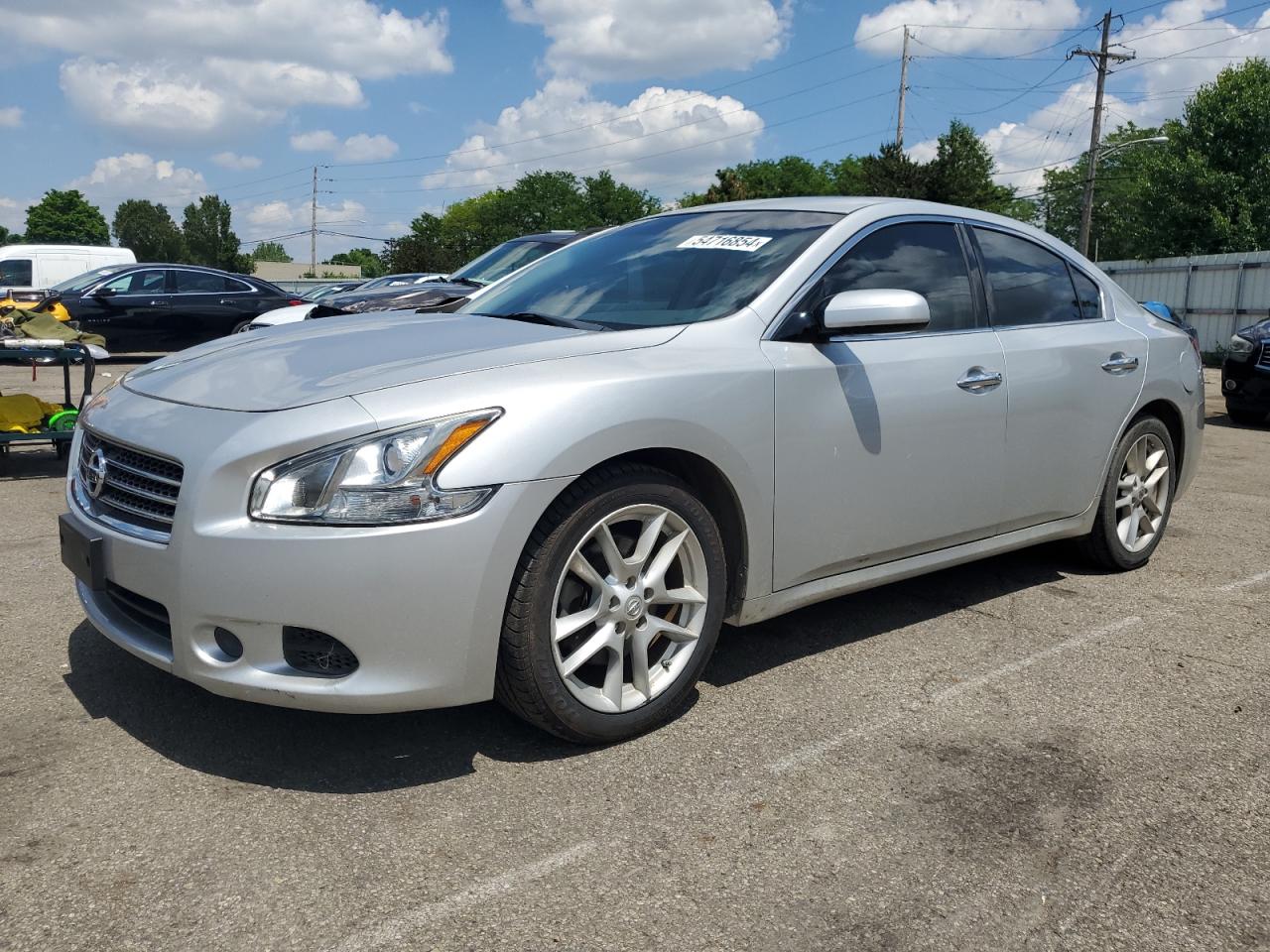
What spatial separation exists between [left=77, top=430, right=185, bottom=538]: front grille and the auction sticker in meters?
1.96

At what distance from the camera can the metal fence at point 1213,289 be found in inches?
906

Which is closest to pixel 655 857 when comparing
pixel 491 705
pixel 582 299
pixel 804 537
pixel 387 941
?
pixel 387 941

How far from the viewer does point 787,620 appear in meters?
4.25

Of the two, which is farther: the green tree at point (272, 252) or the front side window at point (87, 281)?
the green tree at point (272, 252)

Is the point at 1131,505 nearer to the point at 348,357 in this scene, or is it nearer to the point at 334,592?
the point at 348,357

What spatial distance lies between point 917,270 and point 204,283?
14.6 meters

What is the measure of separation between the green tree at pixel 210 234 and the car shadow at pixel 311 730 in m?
113

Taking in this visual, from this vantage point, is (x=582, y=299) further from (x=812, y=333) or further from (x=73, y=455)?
(x=73, y=455)

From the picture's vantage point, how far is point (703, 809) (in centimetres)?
271

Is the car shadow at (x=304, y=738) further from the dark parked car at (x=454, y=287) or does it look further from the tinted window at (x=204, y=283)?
the tinted window at (x=204, y=283)

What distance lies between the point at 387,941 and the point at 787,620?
2.40 meters

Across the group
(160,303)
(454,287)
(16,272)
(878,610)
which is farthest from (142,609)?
(16,272)

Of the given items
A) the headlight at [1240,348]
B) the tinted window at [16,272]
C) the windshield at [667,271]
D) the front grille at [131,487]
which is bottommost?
the front grille at [131,487]

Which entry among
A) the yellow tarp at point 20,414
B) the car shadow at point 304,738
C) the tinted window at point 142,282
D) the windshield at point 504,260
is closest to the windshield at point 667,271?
the car shadow at point 304,738
